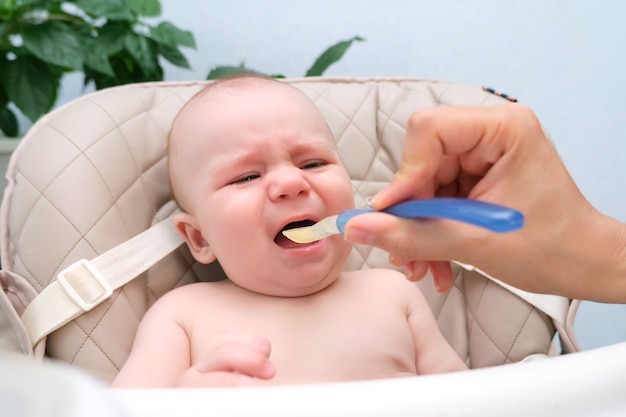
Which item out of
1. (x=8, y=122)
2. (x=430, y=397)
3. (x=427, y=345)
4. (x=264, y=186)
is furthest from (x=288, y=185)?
(x=8, y=122)

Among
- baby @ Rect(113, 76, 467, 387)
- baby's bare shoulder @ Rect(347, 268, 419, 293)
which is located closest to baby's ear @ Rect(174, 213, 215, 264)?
baby @ Rect(113, 76, 467, 387)

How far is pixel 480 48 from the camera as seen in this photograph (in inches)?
61.9

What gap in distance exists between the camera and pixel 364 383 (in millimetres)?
400

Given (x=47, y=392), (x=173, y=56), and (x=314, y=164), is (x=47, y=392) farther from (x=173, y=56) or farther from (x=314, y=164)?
(x=173, y=56)

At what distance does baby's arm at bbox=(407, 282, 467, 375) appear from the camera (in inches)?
32.8

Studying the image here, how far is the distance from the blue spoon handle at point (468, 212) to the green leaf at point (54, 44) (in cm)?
106

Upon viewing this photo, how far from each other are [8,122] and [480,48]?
3.96 feet

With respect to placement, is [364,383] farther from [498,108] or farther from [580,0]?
[580,0]

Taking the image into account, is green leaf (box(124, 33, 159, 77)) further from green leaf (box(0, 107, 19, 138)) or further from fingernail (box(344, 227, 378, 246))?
fingernail (box(344, 227, 378, 246))

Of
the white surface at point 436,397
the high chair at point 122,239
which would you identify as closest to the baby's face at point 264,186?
the high chair at point 122,239

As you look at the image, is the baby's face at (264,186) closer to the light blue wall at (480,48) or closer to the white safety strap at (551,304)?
the white safety strap at (551,304)

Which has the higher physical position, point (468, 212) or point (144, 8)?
point (468, 212)

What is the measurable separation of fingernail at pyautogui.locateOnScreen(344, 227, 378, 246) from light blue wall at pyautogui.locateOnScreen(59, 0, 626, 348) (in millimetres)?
1158

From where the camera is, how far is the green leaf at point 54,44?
1.32 meters
